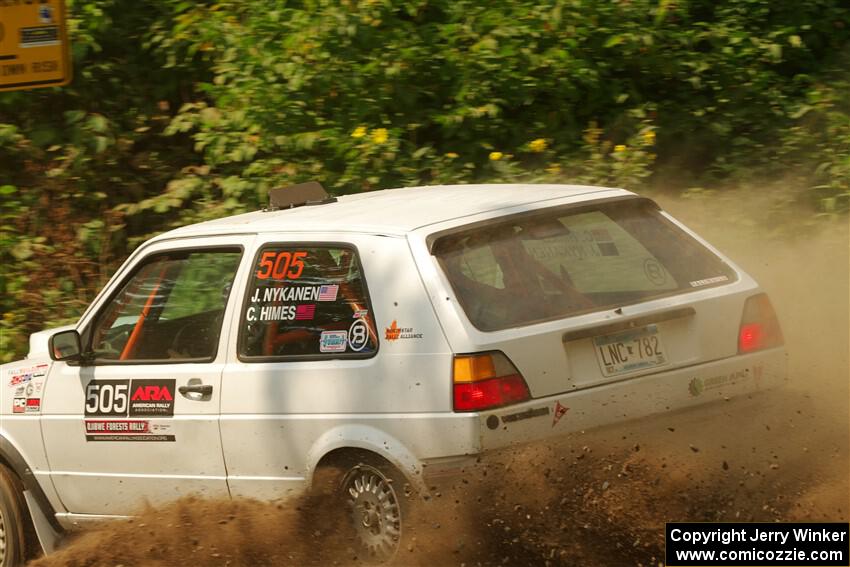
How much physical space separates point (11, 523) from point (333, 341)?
2370 millimetres

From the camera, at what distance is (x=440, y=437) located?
441 cm

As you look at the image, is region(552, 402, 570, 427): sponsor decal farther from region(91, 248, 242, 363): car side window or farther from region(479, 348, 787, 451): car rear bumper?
region(91, 248, 242, 363): car side window

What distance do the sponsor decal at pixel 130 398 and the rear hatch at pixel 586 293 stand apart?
1.55 m

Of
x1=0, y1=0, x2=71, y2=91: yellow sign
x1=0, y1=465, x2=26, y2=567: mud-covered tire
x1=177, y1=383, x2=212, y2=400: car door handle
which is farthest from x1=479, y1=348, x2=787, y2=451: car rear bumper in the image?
x1=0, y1=0, x2=71, y2=91: yellow sign

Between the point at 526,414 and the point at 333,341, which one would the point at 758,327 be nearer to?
the point at 526,414

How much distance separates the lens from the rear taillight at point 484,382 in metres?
4.36

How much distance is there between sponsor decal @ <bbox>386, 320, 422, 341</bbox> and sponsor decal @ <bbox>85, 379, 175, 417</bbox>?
1285 mm

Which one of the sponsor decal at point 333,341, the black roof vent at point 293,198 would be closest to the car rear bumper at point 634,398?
the sponsor decal at point 333,341

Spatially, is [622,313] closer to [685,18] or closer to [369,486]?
[369,486]

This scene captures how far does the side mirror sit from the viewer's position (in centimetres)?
568

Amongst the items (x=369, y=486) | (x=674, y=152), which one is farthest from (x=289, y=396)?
(x=674, y=152)

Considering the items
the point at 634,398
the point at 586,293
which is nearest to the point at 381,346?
the point at 586,293

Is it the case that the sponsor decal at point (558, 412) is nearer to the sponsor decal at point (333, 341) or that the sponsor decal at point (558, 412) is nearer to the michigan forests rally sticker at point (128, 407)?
the sponsor decal at point (333, 341)

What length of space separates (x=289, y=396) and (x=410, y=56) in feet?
16.2
